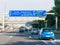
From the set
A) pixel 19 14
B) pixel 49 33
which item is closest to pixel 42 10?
pixel 19 14

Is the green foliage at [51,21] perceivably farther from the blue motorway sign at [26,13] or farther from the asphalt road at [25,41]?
the asphalt road at [25,41]

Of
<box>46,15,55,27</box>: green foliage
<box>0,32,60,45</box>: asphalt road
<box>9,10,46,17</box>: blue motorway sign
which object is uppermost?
<box>9,10,46,17</box>: blue motorway sign

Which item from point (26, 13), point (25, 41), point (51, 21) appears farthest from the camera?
point (51, 21)

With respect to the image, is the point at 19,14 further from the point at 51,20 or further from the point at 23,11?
the point at 51,20

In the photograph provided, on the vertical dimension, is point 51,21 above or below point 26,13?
below

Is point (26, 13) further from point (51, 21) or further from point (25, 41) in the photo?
point (25, 41)

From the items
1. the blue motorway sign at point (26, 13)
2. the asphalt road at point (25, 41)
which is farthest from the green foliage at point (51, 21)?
the asphalt road at point (25, 41)

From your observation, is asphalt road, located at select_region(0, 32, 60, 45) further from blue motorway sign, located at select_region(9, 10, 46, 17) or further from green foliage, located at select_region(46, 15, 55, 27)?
green foliage, located at select_region(46, 15, 55, 27)

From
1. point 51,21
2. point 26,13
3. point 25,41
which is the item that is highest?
point 26,13

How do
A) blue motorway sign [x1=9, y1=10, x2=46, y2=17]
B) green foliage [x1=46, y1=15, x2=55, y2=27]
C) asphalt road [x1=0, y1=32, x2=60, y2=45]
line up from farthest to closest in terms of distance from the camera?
green foliage [x1=46, y1=15, x2=55, y2=27]
blue motorway sign [x1=9, y1=10, x2=46, y2=17]
asphalt road [x1=0, y1=32, x2=60, y2=45]

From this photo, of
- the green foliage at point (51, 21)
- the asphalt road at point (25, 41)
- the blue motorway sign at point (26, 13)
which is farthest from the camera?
the green foliage at point (51, 21)

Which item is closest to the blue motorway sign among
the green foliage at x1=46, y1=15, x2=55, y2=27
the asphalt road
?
the green foliage at x1=46, y1=15, x2=55, y2=27

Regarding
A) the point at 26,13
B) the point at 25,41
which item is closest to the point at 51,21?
the point at 26,13

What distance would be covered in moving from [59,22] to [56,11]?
16518mm
